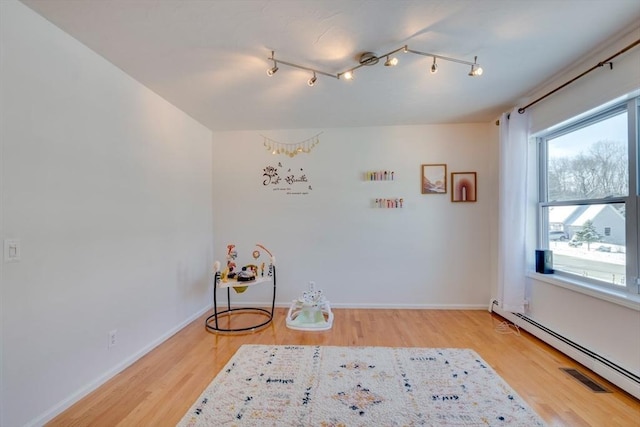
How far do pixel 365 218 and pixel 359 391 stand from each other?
2197 mm

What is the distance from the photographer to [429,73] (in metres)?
2.40

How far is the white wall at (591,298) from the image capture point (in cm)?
196

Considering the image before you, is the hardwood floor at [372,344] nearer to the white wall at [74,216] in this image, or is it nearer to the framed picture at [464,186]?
the white wall at [74,216]

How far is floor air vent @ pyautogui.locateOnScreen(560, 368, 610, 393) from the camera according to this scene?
2.02 meters

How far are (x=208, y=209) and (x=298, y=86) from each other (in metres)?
2.12

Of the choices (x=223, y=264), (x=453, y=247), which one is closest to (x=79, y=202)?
(x=223, y=264)

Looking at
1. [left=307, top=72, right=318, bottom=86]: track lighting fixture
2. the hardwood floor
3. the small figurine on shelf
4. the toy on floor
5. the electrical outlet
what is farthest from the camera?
the small figurine on shelf

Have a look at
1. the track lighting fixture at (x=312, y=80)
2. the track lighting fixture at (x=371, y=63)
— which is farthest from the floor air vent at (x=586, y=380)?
the track lighting fixture at (x=312, y=80)

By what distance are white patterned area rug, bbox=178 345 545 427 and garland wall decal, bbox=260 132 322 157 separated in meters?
2.45

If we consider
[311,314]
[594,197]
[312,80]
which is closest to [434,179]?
[594,197]

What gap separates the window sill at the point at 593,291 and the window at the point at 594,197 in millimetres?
68

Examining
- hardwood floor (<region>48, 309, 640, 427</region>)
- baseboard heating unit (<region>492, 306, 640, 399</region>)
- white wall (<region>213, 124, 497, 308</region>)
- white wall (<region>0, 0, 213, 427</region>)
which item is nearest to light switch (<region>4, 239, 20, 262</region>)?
white wall (<region>0, 0, 213, 427</region>)

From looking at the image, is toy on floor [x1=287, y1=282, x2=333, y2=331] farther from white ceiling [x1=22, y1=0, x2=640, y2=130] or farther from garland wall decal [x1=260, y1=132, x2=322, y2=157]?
white ceiling [x1=22, y1=0, x2=640, y2=130]

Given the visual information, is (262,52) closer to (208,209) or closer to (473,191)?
(208,209)
